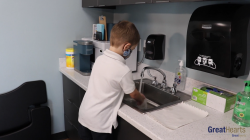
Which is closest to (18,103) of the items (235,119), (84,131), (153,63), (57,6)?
(84,131)

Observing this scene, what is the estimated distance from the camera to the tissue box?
1.15 meters

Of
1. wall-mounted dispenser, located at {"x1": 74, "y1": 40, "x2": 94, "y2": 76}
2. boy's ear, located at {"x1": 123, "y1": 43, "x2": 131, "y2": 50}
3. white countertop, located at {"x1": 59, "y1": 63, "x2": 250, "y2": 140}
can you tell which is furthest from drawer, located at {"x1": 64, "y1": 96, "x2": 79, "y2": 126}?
boy's ear, located at {"x1": 123, "y1": 43, "x2": 131, "y2": 50}

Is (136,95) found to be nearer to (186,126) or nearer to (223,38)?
(186,126)

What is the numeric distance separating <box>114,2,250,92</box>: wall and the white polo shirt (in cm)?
56

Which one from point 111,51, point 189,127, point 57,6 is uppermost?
point 57,6

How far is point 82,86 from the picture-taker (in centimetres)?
155

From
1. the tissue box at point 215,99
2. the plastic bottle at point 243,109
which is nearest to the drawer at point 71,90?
the tissue box at point 215,99

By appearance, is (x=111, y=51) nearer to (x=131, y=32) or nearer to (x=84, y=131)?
(x=131, y=32)

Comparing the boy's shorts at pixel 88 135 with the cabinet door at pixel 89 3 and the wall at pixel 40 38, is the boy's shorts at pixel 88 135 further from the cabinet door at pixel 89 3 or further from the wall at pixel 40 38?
the cabinet door at pixel 89 3

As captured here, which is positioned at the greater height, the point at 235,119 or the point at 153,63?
the point at 153,63

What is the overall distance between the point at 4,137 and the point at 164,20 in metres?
1.68

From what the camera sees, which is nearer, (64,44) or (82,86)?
(82,86)

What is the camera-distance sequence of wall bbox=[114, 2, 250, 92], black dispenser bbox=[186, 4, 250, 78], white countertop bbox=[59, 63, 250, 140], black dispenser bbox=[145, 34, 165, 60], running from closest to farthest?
white countertop bbox=[59, 63, 250, 140], black dispenser bbox=[186, 4, 250, 78], wall bbox=[114, 2, 250, 92], black dispenser bbox=[145, 34, 165, 60]

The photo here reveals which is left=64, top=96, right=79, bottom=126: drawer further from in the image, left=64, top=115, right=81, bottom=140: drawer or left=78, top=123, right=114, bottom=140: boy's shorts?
left=78, top=123, right=114, bottom=140: boy's shorts
